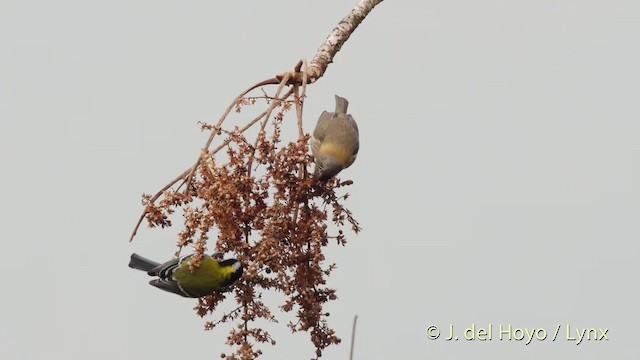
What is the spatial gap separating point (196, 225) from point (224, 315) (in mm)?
→ 389

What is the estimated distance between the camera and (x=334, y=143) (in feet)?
16.7

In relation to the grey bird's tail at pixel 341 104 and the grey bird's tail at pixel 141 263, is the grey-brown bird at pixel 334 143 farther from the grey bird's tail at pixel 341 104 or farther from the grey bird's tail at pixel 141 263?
the grey bird's tail at pixel 141 263

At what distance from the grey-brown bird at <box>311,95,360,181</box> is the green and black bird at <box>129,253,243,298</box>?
65cm

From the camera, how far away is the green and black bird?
429 centimetres

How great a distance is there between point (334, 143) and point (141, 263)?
109cm

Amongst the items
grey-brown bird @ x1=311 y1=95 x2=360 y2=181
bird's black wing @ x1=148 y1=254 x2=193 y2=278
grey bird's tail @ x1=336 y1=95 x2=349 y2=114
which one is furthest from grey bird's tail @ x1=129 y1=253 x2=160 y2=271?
grey bird's tail @ x1=336 y1=95 x2=349 y2=114

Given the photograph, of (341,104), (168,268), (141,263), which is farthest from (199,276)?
(341,104)

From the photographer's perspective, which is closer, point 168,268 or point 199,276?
point 199,276

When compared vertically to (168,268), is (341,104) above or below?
above

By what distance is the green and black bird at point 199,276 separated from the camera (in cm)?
429

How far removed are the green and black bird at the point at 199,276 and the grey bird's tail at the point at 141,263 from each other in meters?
0.18

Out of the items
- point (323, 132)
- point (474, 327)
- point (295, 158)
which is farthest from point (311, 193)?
point (474, 327)

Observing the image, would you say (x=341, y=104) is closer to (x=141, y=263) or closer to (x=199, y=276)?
(x=141, y=263)

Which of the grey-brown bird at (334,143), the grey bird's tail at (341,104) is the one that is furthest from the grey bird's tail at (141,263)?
the grey bird's tail at (341,104)
